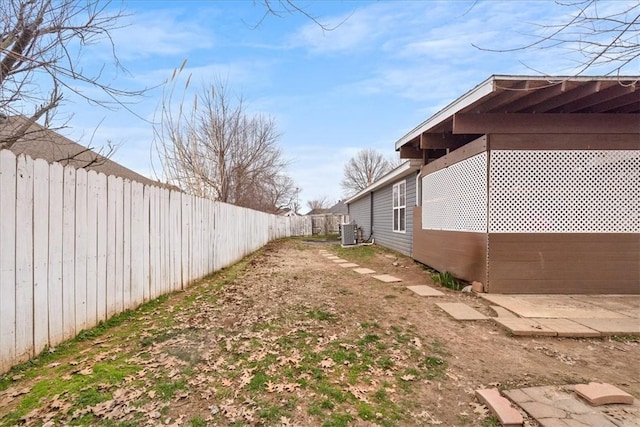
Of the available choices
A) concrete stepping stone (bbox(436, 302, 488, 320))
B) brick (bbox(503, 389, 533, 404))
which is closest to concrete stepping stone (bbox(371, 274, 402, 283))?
concrete stepping stone (bbox(436, 302, 488, 320))

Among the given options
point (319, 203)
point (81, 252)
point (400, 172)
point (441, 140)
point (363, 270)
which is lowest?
point (363, 270)

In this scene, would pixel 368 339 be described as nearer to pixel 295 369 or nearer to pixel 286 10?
pixel 295 369

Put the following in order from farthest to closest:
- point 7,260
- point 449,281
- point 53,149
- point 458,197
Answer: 1. point 458,197
2. point 449,281
3. point 53,149
4. point 7,260

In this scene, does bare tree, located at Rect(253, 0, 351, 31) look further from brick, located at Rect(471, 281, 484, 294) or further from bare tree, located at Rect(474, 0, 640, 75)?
brick, located at Rect(471, 281, 484, 294)

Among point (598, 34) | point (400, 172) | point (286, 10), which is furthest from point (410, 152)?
point (286, 10)

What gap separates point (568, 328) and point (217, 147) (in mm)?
13190

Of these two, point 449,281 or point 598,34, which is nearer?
point 598,34

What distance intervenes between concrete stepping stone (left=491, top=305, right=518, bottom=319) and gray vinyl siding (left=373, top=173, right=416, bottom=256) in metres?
5.33

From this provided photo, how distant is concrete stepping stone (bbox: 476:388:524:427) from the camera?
203 centimetres

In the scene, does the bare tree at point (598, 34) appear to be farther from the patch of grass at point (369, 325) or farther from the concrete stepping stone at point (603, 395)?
the patch of grass at point (369, 325)

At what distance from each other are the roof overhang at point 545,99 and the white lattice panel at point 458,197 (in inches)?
28.8

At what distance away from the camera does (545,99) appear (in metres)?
5.00

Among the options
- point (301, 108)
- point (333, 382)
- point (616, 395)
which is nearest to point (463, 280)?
point (616, 395)

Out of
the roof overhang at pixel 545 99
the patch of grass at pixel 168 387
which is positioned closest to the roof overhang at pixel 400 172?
the roof overhang at pixel 545 99
